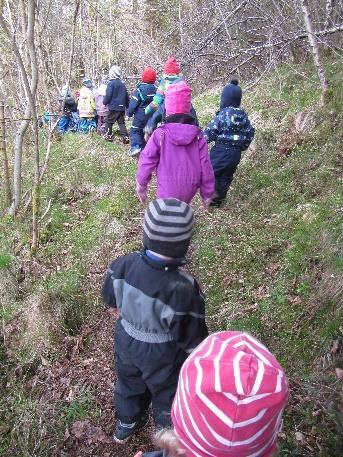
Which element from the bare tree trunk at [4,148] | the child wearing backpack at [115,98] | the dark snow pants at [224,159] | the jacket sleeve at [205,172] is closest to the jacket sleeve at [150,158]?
the jacket sleeve at [205,172]

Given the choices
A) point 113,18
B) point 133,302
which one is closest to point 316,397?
point 133,302

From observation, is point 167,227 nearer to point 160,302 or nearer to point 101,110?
point 160,302

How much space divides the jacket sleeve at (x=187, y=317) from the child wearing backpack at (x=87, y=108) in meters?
9.23

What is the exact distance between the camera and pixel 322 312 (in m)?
3.53

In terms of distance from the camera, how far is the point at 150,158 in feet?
14.2

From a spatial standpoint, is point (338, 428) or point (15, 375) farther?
point (15, 375)

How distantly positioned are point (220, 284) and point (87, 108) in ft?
26.4

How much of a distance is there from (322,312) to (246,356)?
7.72 feet

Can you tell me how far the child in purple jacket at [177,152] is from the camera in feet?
13.9

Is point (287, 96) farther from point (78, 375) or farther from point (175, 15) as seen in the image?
point (175, 15)

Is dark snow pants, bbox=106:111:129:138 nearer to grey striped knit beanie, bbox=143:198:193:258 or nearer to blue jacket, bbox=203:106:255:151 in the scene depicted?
blue jacket, bbox=203:106:255:151

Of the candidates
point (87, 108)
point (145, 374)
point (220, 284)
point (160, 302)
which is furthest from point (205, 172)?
point (87, 108)

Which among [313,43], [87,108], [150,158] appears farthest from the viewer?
[87,108]

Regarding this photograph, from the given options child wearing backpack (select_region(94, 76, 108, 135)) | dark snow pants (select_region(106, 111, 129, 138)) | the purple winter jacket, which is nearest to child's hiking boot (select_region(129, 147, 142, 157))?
dark snow pants (select_region(106, 111, 129, 138))
